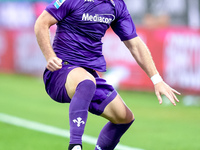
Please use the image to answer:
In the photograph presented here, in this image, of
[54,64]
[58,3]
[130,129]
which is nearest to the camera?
[54,64]

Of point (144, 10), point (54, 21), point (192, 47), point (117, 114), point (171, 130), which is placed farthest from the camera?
point (144, 10)

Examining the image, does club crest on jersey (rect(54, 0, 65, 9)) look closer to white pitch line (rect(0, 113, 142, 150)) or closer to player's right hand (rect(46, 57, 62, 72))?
player's right hand (rect(46, 57, 62, 72))

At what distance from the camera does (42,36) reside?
508 cm

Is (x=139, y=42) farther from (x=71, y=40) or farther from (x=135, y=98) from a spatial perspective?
(x=135, y=98)

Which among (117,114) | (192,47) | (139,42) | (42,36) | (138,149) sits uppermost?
(42,36)

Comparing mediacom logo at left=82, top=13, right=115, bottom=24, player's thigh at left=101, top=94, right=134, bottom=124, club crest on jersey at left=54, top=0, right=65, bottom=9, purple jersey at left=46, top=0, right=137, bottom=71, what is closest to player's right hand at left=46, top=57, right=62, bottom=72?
purple jersey at left=46, top=0, right=137, bottom=71

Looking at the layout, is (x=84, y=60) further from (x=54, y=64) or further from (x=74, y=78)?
(x=54, y=64)

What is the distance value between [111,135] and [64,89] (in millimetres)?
972

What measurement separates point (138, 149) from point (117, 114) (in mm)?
1692

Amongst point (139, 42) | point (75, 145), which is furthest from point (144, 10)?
point (75, 145)

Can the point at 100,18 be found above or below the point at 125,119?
above

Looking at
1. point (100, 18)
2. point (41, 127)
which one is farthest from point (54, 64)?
point (41, 127)

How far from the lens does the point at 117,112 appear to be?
5609 mm

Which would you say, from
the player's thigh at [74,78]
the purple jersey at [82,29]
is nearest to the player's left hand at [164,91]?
the purple jersey at [82,29]
